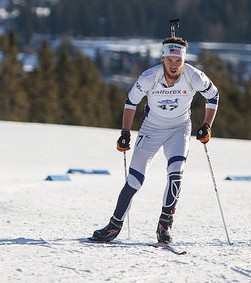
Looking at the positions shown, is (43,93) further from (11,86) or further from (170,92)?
(170,92)

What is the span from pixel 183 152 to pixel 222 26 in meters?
122

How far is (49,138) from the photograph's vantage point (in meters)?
16.0

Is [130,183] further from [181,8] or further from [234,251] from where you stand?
[181,8]

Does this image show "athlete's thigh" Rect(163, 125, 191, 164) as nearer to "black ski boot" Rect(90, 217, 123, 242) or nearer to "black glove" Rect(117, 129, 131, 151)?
"black glove" Rect(117, 129, 131, 151)

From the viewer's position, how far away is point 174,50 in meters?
5.23

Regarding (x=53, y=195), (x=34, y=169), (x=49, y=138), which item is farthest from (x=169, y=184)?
(x=49, y=138)

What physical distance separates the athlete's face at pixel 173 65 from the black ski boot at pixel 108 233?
3.84ft

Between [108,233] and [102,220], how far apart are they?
158cm

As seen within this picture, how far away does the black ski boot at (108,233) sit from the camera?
5.31m

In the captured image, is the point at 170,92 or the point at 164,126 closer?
the point at 170,92

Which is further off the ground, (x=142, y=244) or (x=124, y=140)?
(x=124, y=140)

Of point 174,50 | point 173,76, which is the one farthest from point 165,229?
point 174,50

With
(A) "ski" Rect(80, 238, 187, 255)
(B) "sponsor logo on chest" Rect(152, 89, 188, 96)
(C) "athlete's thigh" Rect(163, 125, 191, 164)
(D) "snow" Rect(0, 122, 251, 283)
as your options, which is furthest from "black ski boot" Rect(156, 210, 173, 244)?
(B) "sponsor logo on chest" Rect(152, 89, 188, 96)

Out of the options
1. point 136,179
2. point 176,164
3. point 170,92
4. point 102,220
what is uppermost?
point 170,92
